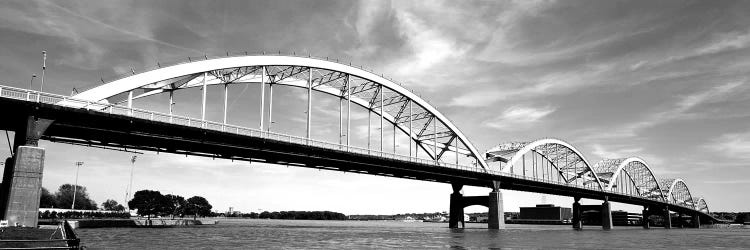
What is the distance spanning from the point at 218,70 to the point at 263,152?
1052 cm

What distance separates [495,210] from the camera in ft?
328

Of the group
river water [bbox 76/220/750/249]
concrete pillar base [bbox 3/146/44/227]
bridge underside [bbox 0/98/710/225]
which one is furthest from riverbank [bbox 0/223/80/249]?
bridge underside [bbox 0/98/710/225]

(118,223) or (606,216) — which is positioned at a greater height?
(606,216)

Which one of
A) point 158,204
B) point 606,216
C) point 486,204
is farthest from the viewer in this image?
point 606,216

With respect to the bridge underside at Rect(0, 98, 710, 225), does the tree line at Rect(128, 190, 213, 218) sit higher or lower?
lower

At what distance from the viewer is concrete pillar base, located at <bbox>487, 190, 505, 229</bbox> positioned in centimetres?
9975

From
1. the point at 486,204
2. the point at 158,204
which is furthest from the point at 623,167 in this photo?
the point at 158,204

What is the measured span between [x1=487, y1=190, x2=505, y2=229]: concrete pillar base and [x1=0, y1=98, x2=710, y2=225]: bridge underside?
15615 mm

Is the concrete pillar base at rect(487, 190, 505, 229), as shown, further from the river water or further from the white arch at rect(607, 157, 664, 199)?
the white arch at rect(607, 157, 664, 199)

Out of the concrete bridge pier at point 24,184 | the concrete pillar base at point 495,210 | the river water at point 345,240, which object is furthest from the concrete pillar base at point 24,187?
the concrete pillar base at point 495,210

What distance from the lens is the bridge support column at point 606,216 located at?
143m

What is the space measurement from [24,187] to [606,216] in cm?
13865

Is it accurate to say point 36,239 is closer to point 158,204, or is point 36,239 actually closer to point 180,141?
point 180,141

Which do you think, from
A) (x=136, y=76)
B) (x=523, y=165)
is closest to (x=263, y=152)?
(x=136, y=76)
